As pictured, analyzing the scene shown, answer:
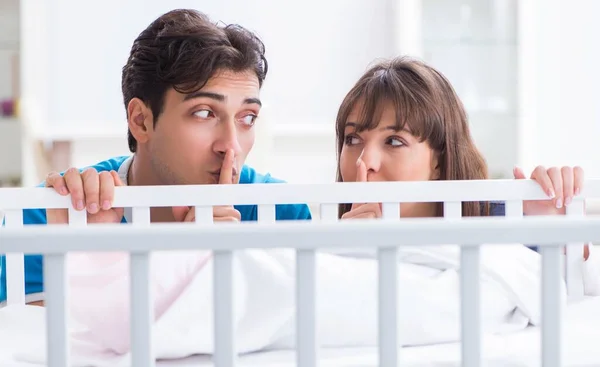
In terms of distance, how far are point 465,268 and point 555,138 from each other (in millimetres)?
2468

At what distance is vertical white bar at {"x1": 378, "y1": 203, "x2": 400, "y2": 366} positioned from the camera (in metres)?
0.57

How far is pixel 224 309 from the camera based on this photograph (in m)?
0.56

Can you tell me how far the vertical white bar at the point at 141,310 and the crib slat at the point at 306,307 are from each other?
0.35 ft

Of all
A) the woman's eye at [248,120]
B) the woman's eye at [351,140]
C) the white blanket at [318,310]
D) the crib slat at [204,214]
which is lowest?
the white blanket at [318,310]

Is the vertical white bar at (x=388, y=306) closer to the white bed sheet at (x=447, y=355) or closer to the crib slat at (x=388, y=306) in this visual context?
the crib slat at (x=388, y=306)

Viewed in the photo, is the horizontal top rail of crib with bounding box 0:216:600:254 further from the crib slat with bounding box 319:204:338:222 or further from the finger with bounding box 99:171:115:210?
the crib slat with bounding box 319:204:338:222

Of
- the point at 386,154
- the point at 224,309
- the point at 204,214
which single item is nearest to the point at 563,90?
the point at 386,154

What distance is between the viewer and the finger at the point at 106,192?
36.7 inches

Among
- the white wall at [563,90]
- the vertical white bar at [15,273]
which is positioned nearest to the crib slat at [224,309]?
the vertical white bar at [15,273]

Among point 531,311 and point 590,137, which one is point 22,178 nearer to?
point 590,137

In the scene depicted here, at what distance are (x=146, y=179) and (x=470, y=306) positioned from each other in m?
0.83

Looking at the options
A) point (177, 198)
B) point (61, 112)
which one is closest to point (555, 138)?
point (61, 112)

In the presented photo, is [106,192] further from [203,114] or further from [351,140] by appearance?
[351,140]

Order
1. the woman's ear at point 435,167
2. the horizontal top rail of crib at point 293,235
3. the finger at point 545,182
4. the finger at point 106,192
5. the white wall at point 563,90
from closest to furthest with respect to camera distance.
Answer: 1. the horizontal top rail of crib at point 293,235
2. the finger at point 106,192
3. the finger at point 545,182
4. the woman's ear at point 435,167
5. the white wall at point 563,90
